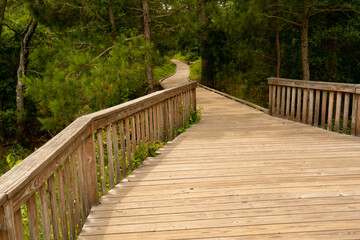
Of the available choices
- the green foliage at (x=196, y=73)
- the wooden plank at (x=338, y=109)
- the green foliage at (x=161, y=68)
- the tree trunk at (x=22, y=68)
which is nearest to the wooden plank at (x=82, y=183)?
the wooden plank at (x=338, y=109)

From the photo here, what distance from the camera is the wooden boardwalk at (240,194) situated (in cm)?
273

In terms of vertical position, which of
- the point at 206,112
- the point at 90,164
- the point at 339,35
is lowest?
the point at 206,112

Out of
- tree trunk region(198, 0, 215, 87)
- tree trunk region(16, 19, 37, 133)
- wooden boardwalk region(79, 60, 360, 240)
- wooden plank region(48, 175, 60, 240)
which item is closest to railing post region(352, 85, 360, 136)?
wooden boardwalk region(79, 60, 360, 240)

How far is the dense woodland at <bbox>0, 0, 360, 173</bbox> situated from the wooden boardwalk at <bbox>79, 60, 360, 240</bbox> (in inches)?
158

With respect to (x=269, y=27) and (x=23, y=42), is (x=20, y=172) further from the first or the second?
(x=23, y=42)

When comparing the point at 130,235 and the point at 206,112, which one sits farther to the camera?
the point at 206,112

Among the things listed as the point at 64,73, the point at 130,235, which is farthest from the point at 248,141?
the point at 64,73

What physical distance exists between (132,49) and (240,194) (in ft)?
21.6

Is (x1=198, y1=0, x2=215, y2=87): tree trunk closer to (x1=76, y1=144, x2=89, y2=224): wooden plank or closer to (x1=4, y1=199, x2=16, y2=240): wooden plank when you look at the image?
(x1=76, y1=144, x2=89, y2=224): wooden plank

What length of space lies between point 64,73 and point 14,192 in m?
7.47

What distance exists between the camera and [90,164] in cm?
313

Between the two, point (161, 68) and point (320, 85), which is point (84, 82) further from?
point (161, 68)

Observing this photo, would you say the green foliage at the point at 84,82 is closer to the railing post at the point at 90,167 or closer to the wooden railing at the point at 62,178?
the wooden railing at the point at 62,178

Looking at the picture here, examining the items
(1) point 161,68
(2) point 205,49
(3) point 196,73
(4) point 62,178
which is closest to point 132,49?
(4) point 62,178
